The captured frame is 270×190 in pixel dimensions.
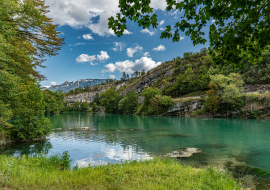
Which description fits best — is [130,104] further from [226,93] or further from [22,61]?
[22,61]

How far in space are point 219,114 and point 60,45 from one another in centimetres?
5653

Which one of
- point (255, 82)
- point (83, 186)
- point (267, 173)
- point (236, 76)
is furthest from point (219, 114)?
point (83, 186)

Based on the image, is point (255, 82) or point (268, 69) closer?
point (268, 69)

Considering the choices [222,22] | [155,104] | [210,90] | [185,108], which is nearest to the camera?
[222,22]

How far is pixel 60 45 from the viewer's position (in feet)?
50.0

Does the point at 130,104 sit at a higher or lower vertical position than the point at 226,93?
lower

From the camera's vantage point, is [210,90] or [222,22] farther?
[210,90]

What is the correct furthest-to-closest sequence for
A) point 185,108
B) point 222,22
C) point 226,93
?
point 185,108 < point 226,93 < point 222,22

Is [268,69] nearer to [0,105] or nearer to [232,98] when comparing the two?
[232,98]

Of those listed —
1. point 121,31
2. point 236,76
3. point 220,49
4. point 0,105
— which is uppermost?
point 236,76

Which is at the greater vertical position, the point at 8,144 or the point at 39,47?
the point at 39,47

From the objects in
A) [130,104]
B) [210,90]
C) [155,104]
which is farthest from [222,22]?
[130,104]

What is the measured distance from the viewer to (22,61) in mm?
12195

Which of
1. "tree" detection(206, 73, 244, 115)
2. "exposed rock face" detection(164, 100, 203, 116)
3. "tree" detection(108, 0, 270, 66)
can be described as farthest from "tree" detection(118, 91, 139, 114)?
"tree" detection(108, 0, 270, 66)
